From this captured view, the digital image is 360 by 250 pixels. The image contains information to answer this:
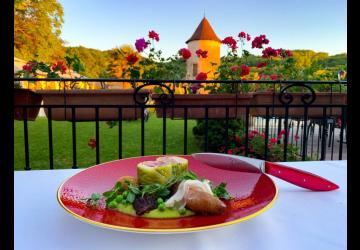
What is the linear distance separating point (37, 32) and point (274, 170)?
31.0ft

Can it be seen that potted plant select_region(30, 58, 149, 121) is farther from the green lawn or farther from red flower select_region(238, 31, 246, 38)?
the green lawn

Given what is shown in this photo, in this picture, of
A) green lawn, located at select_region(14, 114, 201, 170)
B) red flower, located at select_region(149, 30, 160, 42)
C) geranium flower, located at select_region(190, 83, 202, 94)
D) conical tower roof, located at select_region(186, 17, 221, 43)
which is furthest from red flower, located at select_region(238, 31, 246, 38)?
conical tower roof, located at select_region(186, 17, 221, 43)

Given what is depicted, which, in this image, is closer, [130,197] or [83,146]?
[130,197]

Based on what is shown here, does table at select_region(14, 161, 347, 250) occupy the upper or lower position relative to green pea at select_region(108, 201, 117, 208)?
lower

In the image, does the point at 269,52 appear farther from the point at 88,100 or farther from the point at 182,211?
the point at 182,211

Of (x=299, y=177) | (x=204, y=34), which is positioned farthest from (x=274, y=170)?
(x=204, y=34)

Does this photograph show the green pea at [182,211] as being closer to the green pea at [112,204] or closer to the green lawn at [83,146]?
the green pea at [112,204]

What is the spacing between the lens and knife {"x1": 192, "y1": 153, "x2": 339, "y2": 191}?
25.4 inches

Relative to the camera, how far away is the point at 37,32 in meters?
8.73

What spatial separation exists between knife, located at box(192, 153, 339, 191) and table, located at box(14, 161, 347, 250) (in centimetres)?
2

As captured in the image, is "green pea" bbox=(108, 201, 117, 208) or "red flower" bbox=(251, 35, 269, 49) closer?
"green pea" bbox=(108, 201, 117, 208)

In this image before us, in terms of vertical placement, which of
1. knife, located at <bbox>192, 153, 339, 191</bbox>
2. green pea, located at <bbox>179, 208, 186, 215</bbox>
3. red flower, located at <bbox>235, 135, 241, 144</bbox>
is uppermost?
knife, located at <bbox>192, 153, 339, 191</bbox>

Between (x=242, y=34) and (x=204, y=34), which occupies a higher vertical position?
(x=204, y=34)
